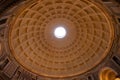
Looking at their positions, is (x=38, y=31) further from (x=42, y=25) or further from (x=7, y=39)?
(x=7, y=39)

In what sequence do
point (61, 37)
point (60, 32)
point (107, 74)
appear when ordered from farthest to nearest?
point (61, 37), point (60, 32), point (107, 74)

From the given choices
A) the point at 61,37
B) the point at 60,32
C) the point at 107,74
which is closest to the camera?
the point at 107,74

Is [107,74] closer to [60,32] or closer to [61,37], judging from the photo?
[61,37]

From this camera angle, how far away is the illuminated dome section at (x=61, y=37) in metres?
20.0

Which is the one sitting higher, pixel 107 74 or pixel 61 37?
pixel 61 37

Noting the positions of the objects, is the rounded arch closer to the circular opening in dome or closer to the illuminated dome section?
the illuminated dome section

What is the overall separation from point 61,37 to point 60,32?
50 cm

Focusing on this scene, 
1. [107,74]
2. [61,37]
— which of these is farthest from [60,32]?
[107,74]

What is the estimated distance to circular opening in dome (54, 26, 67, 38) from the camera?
22448 millimetres

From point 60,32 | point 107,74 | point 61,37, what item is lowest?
point 107,74

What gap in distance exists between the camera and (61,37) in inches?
904

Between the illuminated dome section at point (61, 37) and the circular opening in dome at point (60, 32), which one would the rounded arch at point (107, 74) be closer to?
the illuminated dome section at point (61, 37)

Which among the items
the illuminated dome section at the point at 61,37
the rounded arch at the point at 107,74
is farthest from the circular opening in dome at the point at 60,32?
the rounded arch at the point at 107,74

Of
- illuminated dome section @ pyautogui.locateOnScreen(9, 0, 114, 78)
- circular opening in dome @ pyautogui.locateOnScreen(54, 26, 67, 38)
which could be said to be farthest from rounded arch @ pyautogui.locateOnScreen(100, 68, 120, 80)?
circular opening in dome @ pyautogui.locateOnScreen(54, 26, 67, 38)
